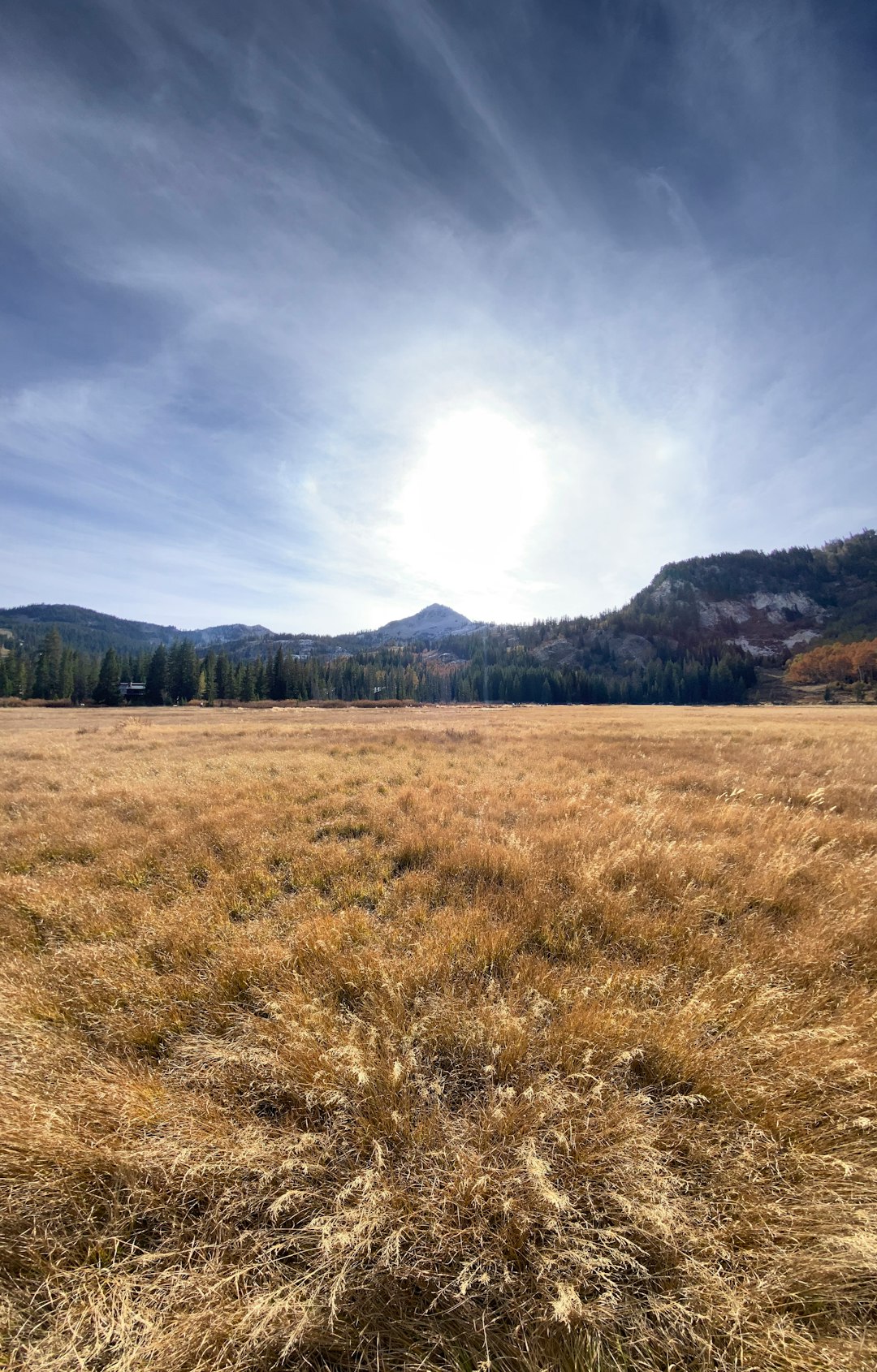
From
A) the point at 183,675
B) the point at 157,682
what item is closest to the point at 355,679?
the point at 183,675

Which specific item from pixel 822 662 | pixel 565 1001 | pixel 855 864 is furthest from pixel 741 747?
pixel 822 662

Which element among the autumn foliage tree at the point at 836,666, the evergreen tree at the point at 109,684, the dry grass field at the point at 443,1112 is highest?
the autumn foliage tree at the point at 836,666

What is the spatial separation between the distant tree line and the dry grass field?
259 feet

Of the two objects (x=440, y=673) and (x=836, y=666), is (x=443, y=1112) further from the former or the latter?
(x=440, y=673)

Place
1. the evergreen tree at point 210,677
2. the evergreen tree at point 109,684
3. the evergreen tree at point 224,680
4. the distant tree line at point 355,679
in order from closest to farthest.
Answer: the evergreen tree at point 109,684 → the distant tree line at point 355,679 → the evergreen tree at point 210,677 → the evergreen tree at point 224,680

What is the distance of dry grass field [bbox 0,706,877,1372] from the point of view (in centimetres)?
173

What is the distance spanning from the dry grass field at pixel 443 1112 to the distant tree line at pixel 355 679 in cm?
7907

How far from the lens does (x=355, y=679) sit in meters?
126

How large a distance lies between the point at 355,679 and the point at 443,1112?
126 meters

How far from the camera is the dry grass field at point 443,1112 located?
1.73m

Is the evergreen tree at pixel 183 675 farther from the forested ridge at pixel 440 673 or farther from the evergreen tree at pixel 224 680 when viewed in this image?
the evergreen tree at pixel 224 680

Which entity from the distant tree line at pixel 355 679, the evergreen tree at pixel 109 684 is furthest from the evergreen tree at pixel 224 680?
the evergreen tree at pixel 109 684

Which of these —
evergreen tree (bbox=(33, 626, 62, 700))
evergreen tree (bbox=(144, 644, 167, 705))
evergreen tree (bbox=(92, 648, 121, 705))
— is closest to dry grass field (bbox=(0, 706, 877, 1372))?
evergreen tree (bbox=(144, 644, 167, 705))

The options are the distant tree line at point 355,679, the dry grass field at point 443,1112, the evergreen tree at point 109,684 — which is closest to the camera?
the dry grass field at point 443,1112
